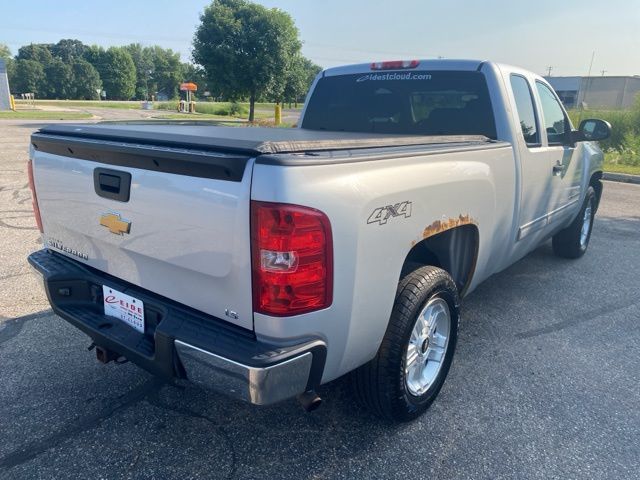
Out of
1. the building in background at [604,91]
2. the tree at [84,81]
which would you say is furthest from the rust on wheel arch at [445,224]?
the tree at [84,81]

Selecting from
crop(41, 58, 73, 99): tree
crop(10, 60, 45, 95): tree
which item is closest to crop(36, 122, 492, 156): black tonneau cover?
crop(10, 60, 45, 95): tree

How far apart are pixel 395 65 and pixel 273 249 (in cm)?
282

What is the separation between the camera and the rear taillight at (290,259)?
1.75m

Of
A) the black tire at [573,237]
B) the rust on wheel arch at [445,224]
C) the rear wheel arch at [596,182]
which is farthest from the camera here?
the rear wheel arch at [596,182]

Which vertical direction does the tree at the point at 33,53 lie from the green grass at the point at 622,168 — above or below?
above

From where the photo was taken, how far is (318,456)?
2.41 metres

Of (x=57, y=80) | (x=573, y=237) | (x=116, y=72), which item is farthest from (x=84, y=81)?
(x=573, y=237)

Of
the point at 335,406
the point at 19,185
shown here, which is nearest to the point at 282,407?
the point at 335,406

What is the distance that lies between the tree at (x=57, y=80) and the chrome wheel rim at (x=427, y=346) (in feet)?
284

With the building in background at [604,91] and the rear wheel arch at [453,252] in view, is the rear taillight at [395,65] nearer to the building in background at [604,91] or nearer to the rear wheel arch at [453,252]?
the rear wheel arch at [453,252]

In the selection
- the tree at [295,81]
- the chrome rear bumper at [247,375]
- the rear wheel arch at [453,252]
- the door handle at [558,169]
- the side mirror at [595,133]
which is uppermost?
the tree at [295,81]

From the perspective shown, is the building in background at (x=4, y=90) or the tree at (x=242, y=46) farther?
the building in background at (x=4, y=90)

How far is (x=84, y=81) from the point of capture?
7650 cm

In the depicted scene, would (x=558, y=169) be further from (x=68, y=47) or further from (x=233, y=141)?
(x=68, y=47)
